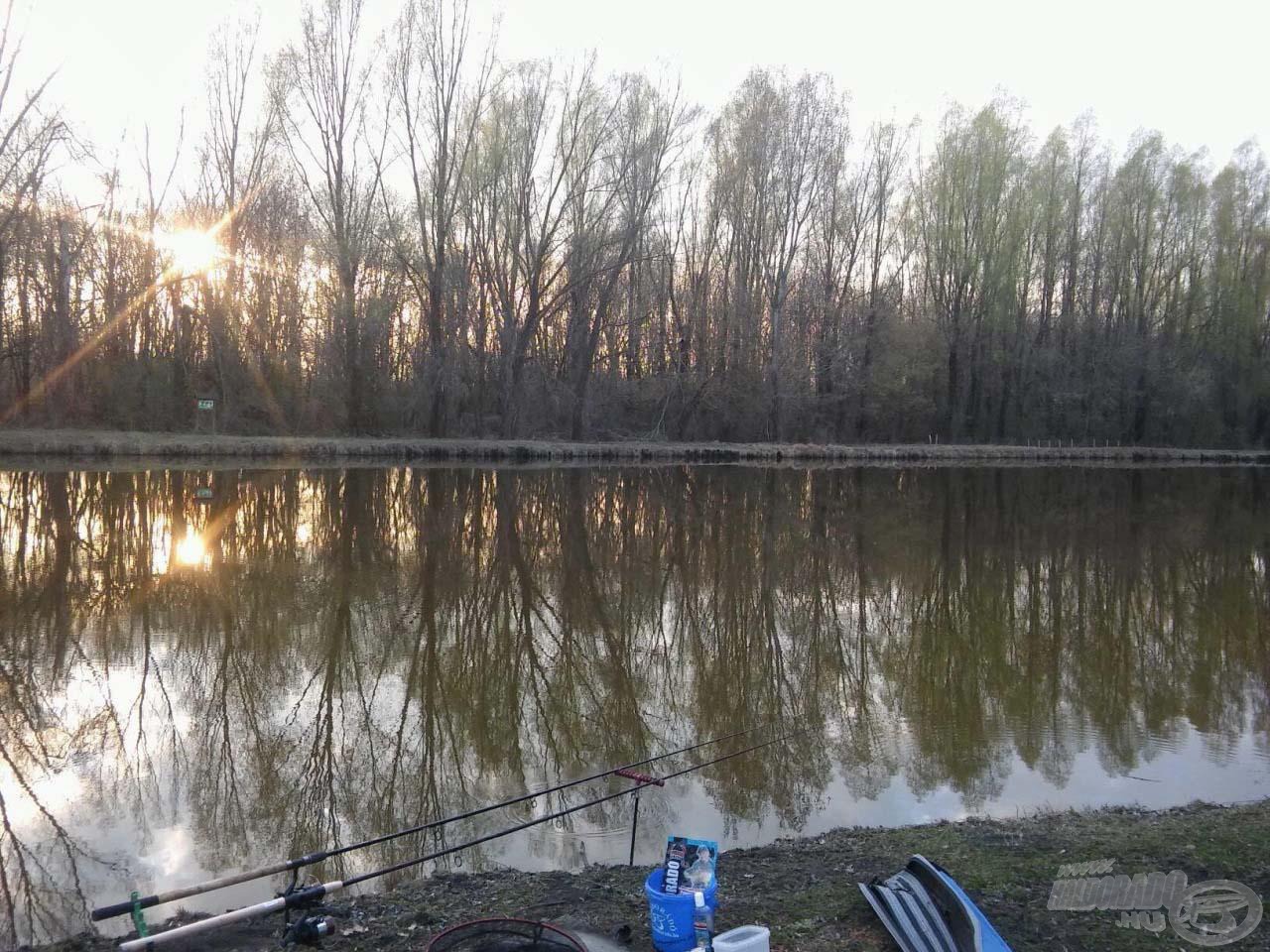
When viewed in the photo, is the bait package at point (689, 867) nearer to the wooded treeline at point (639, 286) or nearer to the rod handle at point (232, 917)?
the rod handle at point (232, 917)

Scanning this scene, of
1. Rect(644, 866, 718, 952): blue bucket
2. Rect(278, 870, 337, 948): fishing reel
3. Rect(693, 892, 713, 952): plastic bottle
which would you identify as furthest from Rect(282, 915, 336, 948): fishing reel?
Rect(693, 892, 713, 952): plastic bottle

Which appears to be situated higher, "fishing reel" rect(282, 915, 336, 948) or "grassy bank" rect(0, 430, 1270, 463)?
"grassy bank" rect(0, 430, 1270, 463)

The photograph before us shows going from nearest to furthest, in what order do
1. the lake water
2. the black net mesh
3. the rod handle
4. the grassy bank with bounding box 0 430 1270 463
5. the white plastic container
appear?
the rod handle, the white plastic container, the black net mesh, the lake water, the grassy bank with bounding box 0 430 1270 463

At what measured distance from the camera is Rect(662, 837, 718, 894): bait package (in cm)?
326

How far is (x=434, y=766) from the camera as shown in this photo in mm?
5465

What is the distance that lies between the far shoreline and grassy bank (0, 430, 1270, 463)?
0.03 metres

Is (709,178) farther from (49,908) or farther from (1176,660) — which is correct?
(49,908)

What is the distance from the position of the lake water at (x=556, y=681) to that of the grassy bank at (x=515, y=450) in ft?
36.5

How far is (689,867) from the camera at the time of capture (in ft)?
11.0

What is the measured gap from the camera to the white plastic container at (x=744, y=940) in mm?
2953

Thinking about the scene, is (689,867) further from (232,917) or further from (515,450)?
(515,450)

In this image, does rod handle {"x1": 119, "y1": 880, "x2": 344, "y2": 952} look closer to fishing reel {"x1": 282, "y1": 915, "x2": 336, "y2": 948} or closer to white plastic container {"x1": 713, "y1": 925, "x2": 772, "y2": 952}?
fishing reel {"x1": 282, "y1": 915, "x2": 336, "y2": 948}

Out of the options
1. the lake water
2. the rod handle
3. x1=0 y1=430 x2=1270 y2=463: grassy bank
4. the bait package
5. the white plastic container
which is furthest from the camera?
x1=0 y1=430 x2=1270 y2=463: grassy bank

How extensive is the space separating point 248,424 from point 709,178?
24.7m
